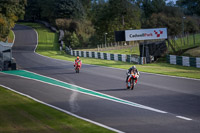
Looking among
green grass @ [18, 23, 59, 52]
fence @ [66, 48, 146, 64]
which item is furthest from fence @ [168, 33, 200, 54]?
green grass @ [18, 23, 59, 52]

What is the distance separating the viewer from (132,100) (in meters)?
15.3

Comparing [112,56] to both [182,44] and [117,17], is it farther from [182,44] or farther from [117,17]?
[117,17]

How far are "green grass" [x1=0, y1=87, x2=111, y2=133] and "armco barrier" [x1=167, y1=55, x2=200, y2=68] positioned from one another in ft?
66.0

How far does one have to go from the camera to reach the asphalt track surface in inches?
423

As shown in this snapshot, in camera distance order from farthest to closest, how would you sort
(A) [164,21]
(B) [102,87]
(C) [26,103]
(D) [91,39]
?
(A) [164,21], (D) [91,39], (B) [102,87], (C) [26,103]

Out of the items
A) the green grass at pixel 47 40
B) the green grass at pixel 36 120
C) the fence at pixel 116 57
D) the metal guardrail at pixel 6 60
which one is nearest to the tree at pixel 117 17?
the green grass at pixel 47 40

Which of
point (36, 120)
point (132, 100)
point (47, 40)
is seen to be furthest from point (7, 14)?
point (36, 120)

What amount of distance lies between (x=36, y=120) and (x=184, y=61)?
78.0 feet

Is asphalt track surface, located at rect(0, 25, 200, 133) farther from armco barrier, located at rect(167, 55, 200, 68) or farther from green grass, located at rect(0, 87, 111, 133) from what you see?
armco barrier, located at rect(167, 55, 200, 68)

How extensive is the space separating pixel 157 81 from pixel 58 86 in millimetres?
6842

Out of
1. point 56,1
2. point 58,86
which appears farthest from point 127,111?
point 56,1

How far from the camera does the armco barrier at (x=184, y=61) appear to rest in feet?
101

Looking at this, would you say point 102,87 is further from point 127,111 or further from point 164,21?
point 164,21

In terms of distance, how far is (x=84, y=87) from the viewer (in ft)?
65.8
